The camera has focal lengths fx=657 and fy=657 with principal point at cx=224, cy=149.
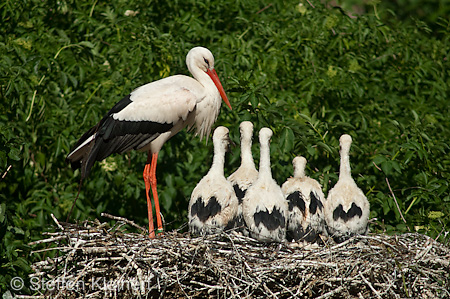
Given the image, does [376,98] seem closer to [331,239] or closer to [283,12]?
[283,12]

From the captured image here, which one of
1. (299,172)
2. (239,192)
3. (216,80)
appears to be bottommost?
(239,192)

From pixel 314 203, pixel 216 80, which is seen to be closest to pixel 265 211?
pixel 314 203

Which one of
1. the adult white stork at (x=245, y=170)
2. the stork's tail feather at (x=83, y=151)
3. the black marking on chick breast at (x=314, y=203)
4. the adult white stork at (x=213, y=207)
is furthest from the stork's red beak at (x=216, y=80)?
the black marking on chick breast at (x=314, y=203)

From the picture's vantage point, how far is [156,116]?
5.78 m

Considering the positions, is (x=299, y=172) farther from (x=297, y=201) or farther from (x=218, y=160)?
(x=218, y=160)

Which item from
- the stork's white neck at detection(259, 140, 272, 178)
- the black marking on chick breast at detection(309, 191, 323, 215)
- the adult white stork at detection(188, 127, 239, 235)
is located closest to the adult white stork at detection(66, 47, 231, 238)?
the adult white stork at detection(188, 127, 239, 235)

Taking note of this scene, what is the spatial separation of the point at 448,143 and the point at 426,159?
454mm

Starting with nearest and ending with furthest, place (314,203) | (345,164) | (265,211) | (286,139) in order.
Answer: (265,211) < (314,203) < (286,139) < (345,164)

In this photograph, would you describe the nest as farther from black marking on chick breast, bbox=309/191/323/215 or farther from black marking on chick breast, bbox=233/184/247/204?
black marking on chick breast, bbox=233/184/247/204

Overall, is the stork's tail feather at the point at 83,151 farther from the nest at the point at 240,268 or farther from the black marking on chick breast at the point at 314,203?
the black marking on chick breast at the point at 314,203

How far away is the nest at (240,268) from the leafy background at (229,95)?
99cm

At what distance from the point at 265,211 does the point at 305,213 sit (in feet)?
1.53

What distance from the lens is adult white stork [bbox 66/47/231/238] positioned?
18.6 feet

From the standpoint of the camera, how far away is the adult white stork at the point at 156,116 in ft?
18.6
